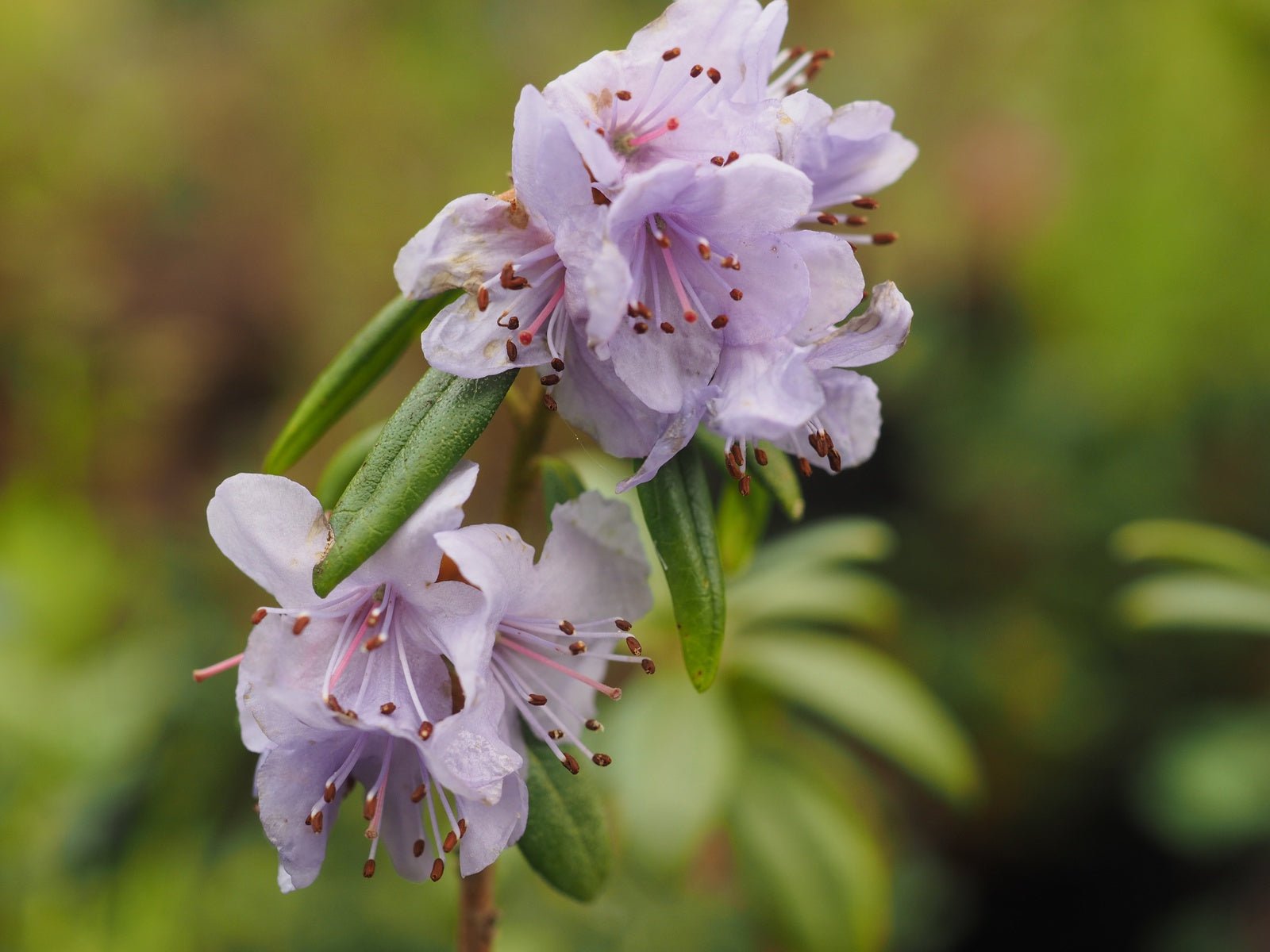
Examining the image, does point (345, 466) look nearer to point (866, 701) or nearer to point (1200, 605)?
point (866, 701)

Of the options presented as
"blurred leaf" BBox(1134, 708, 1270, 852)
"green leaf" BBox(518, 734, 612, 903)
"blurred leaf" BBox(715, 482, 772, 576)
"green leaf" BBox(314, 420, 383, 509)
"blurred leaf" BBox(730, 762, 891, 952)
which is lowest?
"blurred leaf" BBox(1134, 708, 1270, 852)

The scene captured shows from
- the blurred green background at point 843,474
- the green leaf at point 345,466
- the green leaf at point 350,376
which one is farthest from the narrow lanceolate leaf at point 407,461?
the blurred green background at point 843,474

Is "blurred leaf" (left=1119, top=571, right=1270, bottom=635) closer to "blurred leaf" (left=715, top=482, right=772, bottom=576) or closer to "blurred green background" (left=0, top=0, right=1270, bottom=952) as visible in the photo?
"blurred green background" (left=0, top=0, right=1270, bottom=952)

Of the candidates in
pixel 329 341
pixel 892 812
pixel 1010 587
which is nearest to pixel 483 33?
pixel 329 341

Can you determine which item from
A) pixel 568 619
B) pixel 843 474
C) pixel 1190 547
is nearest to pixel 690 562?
pixel 568 619

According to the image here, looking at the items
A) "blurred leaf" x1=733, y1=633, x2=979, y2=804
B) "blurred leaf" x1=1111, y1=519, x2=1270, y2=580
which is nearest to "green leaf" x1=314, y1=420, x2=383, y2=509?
"blurred leaf" x1=733, y1=633, x2=979, y2=804

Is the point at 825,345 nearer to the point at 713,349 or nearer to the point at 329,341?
the point at 713,349
